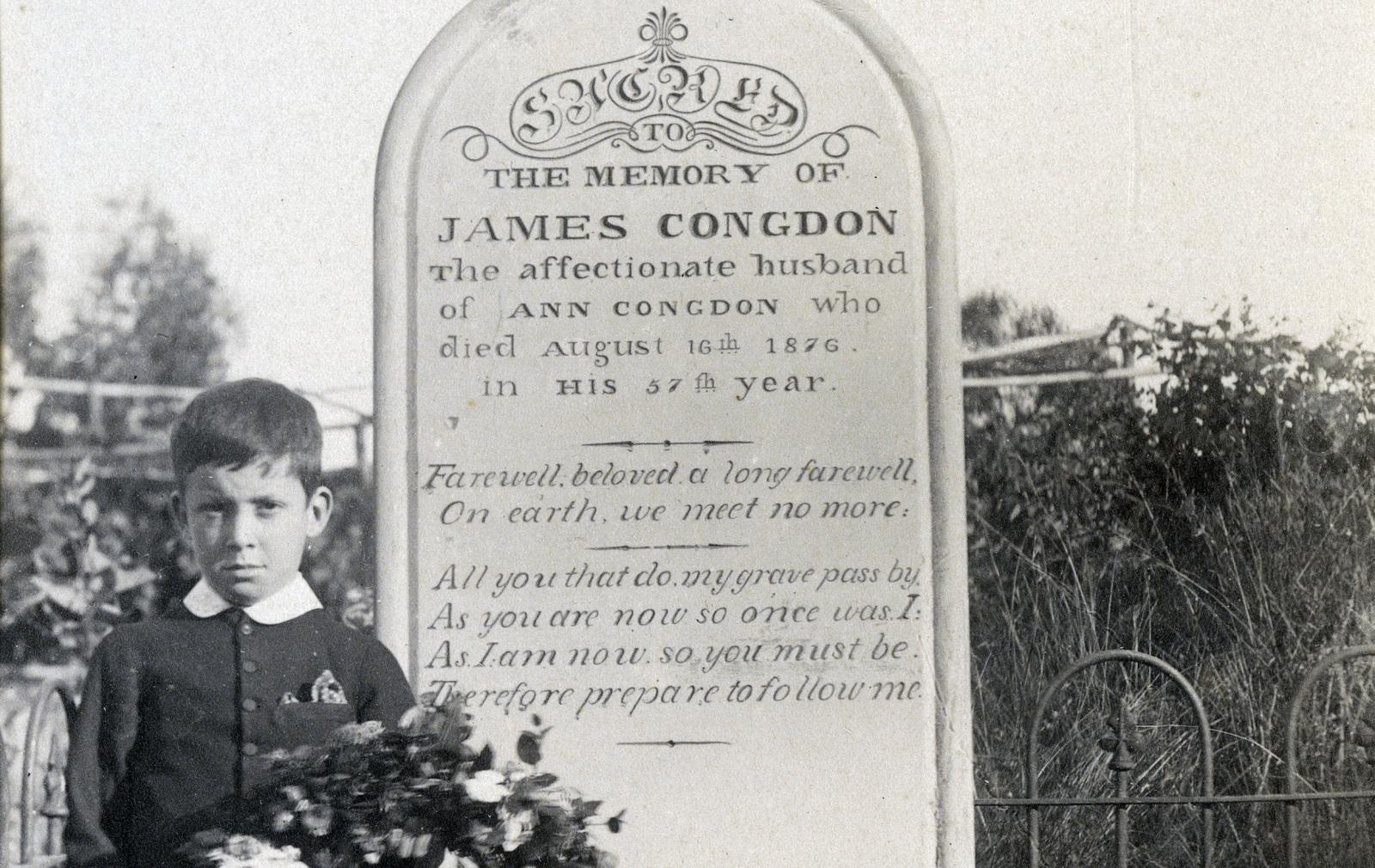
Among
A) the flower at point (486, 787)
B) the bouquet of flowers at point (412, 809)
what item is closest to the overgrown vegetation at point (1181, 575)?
the bouquet of flowers at point (412, 809)

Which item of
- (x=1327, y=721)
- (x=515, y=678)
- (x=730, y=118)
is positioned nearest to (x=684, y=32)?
(x=730, y=118)

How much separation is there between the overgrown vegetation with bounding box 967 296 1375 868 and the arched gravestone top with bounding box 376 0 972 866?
0.15 meters

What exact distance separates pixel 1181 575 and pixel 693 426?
1.37 metres

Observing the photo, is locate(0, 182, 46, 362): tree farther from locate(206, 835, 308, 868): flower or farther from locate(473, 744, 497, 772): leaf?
locate(473, 744, 497, 772): leaf

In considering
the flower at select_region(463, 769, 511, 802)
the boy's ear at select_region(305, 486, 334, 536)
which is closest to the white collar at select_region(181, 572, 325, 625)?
the boy's ear at select_region(305, 486, 334, 536)

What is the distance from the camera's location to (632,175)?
4.04 meters

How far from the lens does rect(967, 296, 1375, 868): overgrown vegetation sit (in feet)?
A: 12.9

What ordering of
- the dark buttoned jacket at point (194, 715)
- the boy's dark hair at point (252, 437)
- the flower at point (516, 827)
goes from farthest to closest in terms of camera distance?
the boy's dark hair at point (252, 437)
the dark buttoned jacket at point (194, 715)
the flower at point (516, 827)

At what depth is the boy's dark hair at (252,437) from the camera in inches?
156

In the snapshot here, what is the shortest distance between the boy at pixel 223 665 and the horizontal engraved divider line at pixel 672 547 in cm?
64

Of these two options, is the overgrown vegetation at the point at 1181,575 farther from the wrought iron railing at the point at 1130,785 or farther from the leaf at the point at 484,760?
the leaf at the point at 484,760

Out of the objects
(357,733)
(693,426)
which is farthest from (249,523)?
(693,426)

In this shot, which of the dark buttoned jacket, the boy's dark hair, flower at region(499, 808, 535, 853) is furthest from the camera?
the boy's dark hair

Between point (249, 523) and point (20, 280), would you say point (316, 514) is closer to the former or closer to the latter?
point (249, 523)
